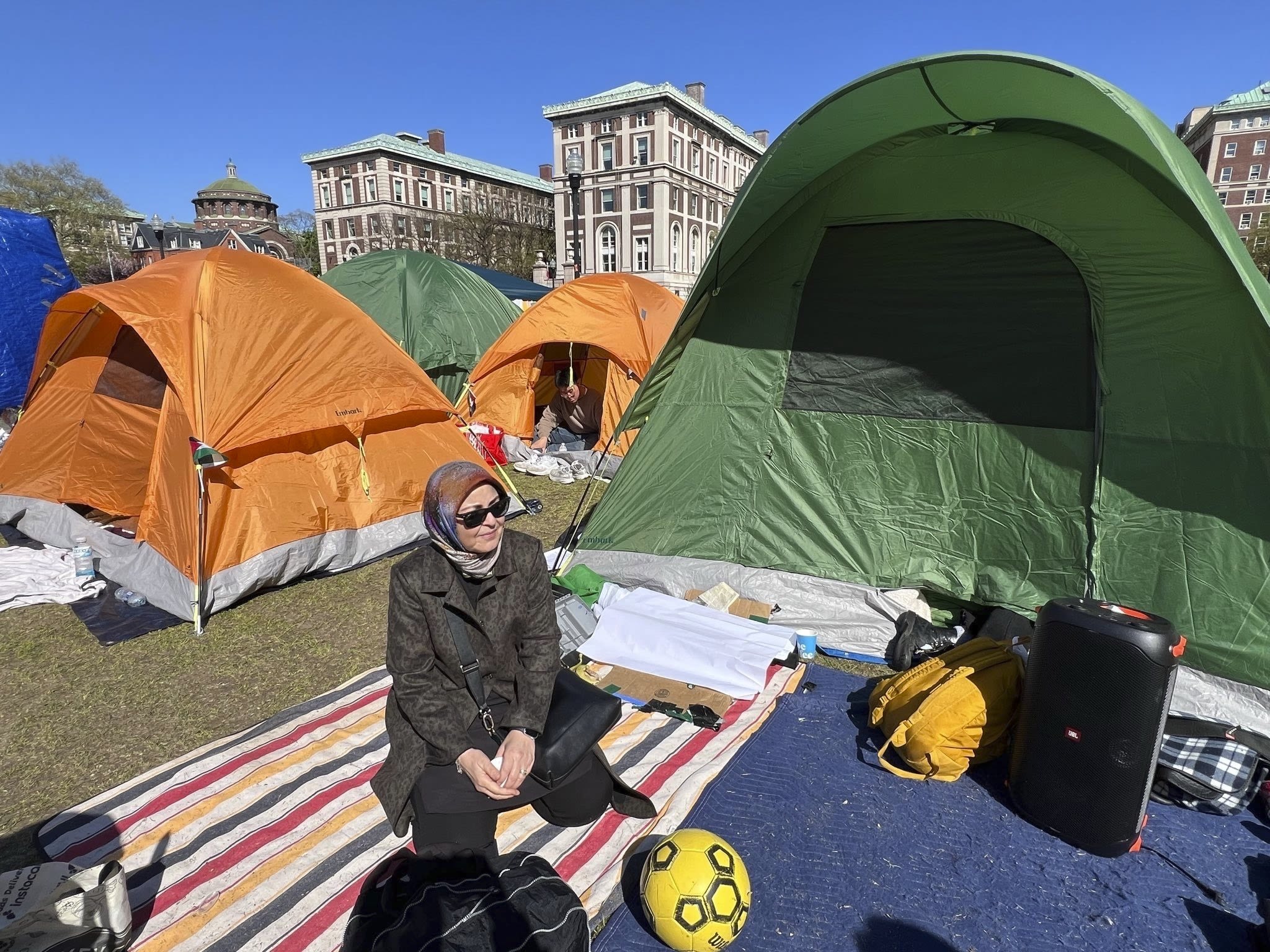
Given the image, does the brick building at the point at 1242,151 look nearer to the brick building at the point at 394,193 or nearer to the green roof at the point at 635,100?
the green roof at the point at 635,100

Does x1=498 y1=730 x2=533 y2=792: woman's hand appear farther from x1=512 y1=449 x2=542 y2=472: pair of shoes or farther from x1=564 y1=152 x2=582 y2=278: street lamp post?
x1=564 y1=152 x2=582 y2=278: street lamp post

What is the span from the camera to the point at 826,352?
Result: 4441mm

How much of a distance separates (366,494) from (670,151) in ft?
173

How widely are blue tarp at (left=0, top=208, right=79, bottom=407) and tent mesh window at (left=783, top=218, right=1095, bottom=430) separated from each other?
11.5 m

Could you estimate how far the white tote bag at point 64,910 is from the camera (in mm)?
1897

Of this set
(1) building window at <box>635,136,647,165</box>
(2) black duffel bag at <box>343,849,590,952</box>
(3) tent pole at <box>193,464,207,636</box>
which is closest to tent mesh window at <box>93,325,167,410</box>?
(3) tent pole at <box>193,464,207,636</box>

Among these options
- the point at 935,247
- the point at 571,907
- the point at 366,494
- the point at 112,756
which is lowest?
the point at 112,756

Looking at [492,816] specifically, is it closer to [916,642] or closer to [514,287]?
[916,642]

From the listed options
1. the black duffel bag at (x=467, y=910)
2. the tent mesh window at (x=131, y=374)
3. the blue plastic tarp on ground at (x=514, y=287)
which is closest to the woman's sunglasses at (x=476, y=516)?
the black duffel bag at (x=467, y=910)

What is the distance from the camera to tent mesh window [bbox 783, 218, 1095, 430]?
3.88m

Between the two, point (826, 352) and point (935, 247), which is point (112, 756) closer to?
point (826, 352)

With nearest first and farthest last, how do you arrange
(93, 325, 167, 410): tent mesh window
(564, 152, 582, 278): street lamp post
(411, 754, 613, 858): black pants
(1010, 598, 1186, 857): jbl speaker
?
(411, 754, 613, 858): black pants → (1010, 598, 1186, 857): jbl speaker → (93, 325, 167, 410): tent mesh window → (564, 152, 582, 278): street lamp post

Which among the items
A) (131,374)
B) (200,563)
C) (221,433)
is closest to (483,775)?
(200,563)

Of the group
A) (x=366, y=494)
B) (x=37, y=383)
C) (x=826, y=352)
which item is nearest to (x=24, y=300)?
(x=37, y=383)
